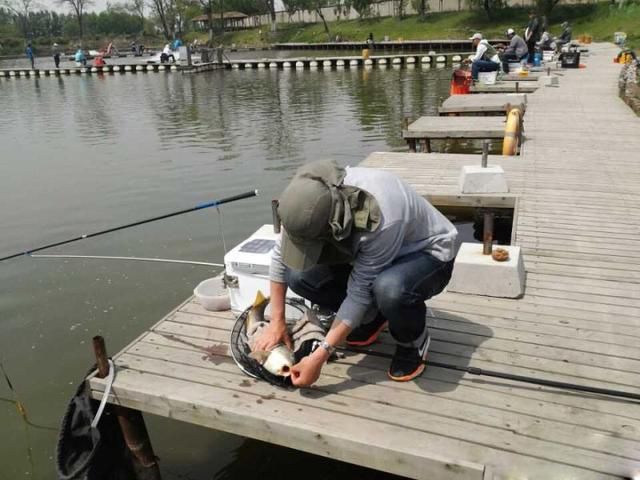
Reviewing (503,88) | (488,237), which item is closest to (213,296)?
(488,237)

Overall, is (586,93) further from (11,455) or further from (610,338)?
(11,455)

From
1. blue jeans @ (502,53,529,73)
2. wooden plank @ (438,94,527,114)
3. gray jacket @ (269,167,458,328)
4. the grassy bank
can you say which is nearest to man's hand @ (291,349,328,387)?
gray jacket @ (269,167,458,328)

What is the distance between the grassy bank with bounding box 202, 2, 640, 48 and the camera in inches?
1409

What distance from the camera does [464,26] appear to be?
47.1m

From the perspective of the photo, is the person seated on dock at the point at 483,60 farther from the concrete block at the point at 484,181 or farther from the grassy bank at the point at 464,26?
the grassy bank at the point at 464,26

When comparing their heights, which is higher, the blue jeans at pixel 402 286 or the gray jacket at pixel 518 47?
the gray jacket at pixel 518 47

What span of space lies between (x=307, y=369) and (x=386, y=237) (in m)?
0.69

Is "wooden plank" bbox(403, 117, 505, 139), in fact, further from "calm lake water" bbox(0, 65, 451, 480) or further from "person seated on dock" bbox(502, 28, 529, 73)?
"person seated on dock" bbox(502, 28, 529, 73)

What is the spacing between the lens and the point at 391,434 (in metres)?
2.46

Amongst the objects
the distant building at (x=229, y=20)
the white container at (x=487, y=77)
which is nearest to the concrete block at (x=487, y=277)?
the white container at (x=487, y=77)

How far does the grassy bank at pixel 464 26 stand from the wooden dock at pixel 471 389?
27.8 m

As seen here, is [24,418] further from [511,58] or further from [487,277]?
[511,58]

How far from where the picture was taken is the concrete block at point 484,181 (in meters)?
6.07

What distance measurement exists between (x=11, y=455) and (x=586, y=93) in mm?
14033
